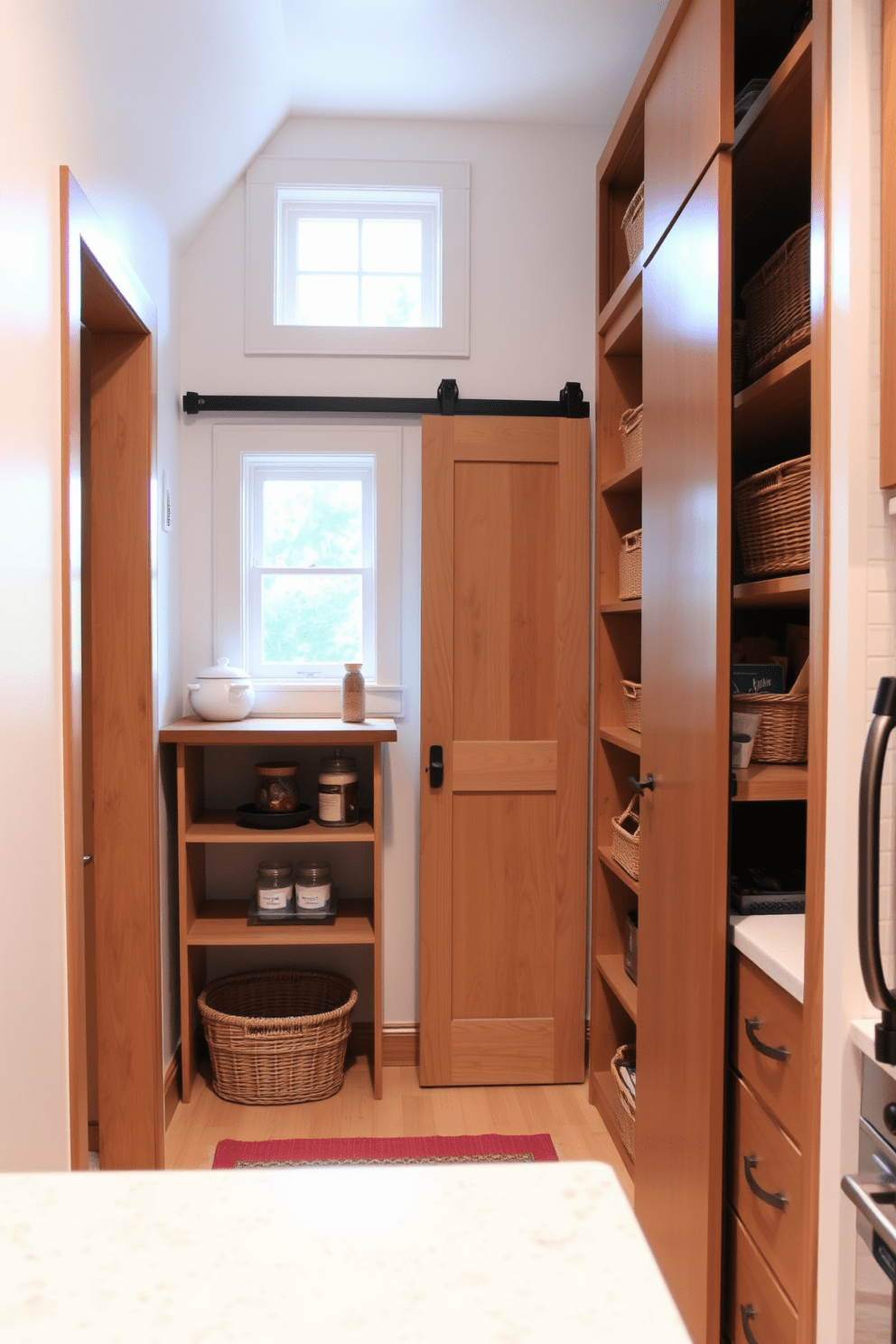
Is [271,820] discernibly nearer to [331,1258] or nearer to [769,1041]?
[769,1041]

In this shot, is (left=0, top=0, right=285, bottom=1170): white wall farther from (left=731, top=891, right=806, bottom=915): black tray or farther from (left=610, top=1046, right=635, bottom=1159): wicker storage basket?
(left=610, top=1046, right=635, bottom=1159): wicker storage basket

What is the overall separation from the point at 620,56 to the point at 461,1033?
295cm

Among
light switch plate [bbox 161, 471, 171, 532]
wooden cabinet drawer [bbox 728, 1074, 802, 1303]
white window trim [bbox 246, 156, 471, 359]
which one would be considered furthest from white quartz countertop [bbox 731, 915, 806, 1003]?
white window trim [bbox 246, 156, 471, 359]

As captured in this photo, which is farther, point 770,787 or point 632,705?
point 632,705

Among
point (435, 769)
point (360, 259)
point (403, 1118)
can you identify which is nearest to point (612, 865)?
point (435, 769)

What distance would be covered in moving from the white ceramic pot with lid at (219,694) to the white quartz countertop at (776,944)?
173 centimetres

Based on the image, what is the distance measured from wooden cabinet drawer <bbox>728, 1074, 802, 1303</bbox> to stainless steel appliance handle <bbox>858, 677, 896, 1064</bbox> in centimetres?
54

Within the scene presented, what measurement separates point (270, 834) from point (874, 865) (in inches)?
85.9

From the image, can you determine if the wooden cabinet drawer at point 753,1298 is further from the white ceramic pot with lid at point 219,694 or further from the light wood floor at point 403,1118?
the white ceramic pot with lid at point 219,694

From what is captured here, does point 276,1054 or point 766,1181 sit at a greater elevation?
point 766,1181

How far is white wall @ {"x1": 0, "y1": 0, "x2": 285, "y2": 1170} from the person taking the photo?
4.72 feet

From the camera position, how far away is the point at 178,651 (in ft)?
10.5

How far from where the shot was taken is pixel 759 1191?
62.2 inches

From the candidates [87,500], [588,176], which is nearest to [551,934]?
[87,500]
